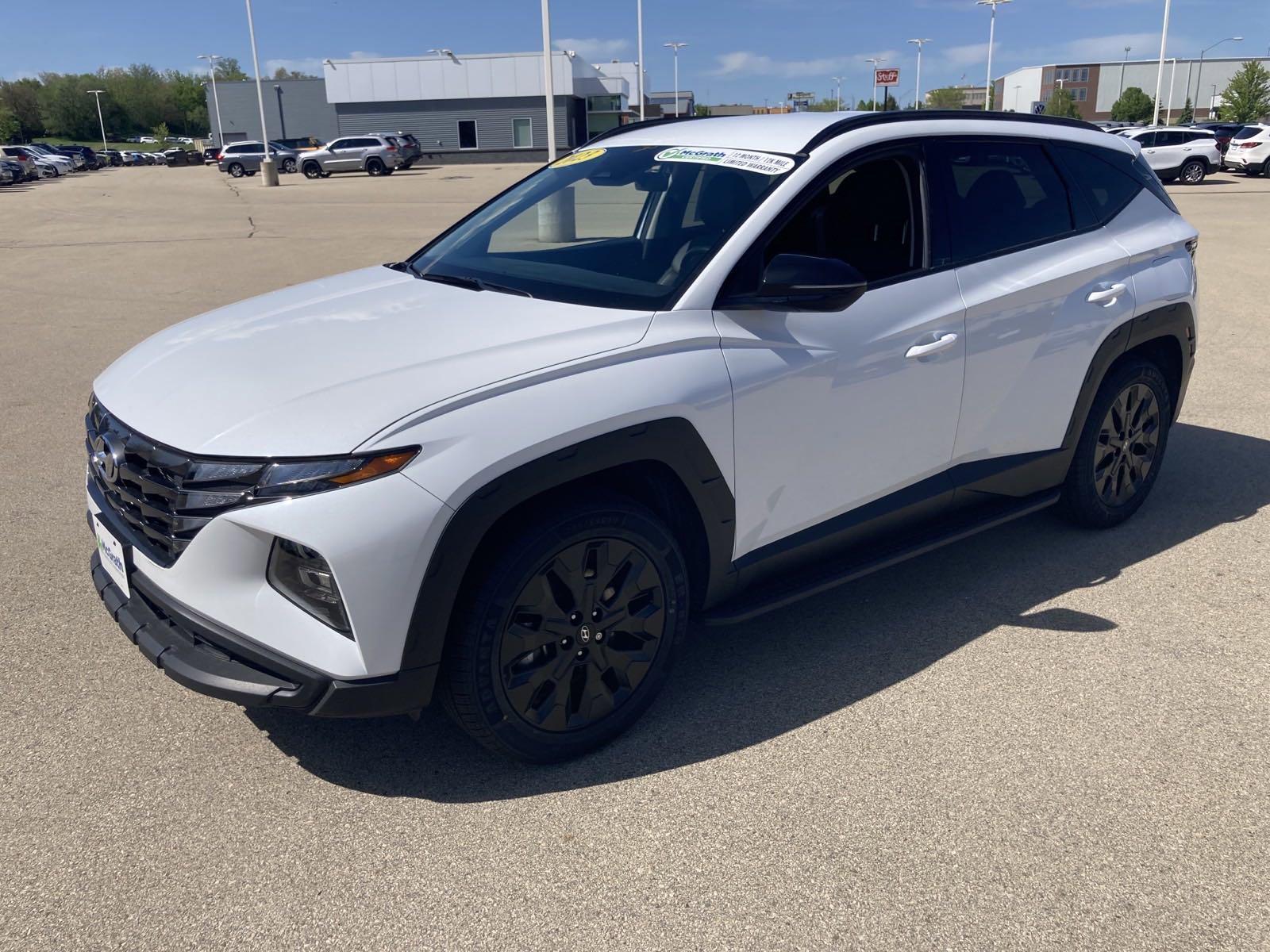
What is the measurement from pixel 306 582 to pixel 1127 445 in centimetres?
380

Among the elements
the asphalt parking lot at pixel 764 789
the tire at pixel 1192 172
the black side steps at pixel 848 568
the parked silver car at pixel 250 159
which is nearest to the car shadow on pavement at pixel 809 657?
the asphalt parking lot at pixel 764 789

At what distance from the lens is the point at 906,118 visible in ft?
12.8

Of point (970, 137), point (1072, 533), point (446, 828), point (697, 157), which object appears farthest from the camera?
point (1072, 533)

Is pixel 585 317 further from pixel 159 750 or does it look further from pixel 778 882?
pixel 159 750

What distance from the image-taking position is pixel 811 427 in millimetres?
3416

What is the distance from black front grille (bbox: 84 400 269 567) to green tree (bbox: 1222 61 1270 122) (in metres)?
86.9

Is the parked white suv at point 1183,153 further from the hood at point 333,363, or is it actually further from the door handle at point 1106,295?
the hood at point 333,363

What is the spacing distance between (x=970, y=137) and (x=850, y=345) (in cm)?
124

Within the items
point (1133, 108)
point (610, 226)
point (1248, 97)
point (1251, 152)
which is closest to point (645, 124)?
point (610, 226)

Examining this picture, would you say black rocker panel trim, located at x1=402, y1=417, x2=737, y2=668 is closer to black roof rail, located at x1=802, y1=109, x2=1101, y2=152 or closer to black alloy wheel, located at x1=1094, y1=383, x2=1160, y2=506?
black roof rail, located at x1=802, y1=109, x2=1101, y2=152

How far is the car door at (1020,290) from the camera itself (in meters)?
3.95

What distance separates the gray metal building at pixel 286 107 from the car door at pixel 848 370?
73.5 meters

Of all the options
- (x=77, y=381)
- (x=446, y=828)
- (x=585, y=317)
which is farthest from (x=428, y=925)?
(x=77, y=381)

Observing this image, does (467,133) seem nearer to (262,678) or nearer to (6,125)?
(262,678)
